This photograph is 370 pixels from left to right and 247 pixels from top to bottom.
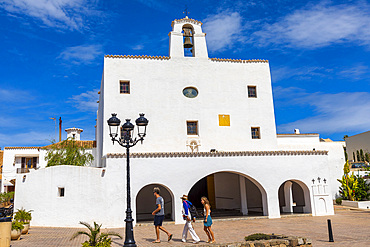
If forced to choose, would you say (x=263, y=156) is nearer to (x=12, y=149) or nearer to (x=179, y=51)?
(x=179, y=51)

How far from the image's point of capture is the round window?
73.3ft

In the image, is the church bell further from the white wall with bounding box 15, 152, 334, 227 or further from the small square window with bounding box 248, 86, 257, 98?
the white wall with bounding box 15, 152, 334, 227

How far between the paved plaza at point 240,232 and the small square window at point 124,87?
8.96m

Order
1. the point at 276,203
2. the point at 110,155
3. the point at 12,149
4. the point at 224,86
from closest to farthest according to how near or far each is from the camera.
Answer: the point at 110,155 → the point at 276,203 → the point at 224,86 → the point at 12,149

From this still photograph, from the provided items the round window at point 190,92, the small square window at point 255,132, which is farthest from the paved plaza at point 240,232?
the round window at point 190,92

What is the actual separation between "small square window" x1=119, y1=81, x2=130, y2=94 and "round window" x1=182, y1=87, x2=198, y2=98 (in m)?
3.76

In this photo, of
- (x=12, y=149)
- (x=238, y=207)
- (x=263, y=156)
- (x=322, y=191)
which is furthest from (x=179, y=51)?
(x=12, y=149)

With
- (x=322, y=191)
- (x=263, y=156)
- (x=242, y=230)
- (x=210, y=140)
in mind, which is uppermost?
(x=210, y=140)

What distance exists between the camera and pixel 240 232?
13.8 meters

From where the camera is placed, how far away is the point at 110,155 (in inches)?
682

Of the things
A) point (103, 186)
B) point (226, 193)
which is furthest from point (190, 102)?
point (103, 186)

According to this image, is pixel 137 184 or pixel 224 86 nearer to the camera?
pixel 137 184

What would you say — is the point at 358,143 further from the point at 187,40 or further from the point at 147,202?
the point at 147,202

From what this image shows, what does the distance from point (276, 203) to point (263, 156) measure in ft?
9.20
